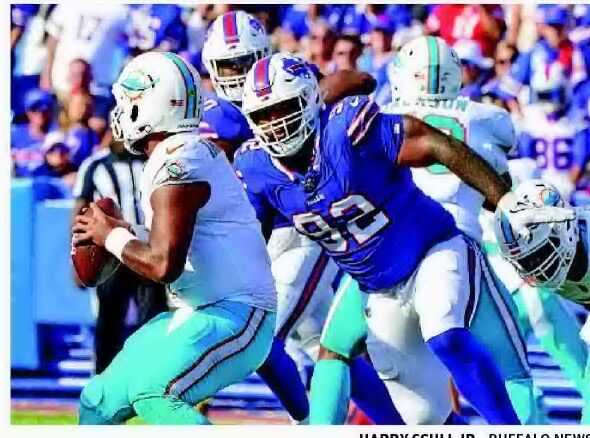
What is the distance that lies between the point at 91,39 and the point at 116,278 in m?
1.18

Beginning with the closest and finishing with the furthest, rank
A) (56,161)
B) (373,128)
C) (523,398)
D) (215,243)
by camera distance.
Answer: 1. (215,243)
2. (373,128)
3. (523,398)
4. (56,161)

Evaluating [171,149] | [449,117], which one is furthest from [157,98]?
[449,117]

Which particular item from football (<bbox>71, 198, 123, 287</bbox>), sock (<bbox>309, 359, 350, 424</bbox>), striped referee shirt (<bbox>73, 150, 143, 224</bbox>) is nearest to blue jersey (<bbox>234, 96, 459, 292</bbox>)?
sock (<bbox>309, 359, 350, 424</bbox>)

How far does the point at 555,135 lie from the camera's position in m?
7.80

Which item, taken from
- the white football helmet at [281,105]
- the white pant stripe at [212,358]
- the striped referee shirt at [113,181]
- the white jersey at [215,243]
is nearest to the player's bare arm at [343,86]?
the white football helmet at [281,105]

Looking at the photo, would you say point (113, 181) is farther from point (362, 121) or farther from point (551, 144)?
point (362, 121)

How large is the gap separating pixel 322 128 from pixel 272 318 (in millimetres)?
843

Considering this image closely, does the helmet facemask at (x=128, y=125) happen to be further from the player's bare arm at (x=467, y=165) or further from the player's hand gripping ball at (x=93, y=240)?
the player's bare arm at (x=467, y=165)

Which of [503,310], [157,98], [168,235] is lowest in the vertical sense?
[503,310]

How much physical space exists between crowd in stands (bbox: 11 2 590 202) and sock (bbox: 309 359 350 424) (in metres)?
2.07

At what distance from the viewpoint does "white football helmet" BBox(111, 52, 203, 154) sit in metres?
5.32

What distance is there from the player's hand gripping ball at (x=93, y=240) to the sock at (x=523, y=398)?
1.64 m

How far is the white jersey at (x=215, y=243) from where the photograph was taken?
5195mm

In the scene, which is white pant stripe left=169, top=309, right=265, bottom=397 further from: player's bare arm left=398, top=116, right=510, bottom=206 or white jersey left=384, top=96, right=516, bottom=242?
white jersey left=384, top=96, right=516, bottom=242
